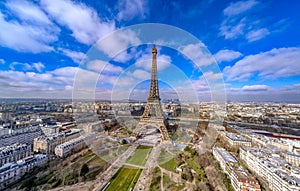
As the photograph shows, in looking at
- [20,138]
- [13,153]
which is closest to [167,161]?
[13,153]

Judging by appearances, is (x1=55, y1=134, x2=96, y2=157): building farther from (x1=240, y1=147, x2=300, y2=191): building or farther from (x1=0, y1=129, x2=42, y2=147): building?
(x1=240, y1=147, x2=300, y2=191): building

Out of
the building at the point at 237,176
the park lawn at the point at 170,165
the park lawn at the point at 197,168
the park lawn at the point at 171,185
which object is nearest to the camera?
the building at the point at 237,176

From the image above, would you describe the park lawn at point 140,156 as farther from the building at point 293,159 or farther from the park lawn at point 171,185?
the building at point 293,159

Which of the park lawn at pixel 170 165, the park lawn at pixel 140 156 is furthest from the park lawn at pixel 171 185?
the park lawn at pixel 140 156

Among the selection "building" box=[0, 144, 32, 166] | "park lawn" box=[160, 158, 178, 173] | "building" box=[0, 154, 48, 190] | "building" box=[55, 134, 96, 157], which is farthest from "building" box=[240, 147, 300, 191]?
"building" box=[0, 144, 32, 166]

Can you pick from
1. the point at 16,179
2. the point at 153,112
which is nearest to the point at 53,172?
the point at 16,179

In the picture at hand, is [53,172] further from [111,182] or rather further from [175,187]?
[175,187]
